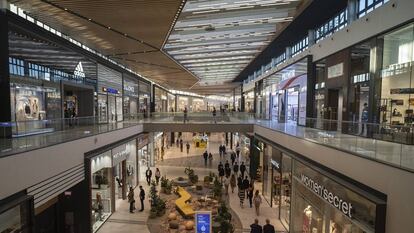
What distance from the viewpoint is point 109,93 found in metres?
20.5

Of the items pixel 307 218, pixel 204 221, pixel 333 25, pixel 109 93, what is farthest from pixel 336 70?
pixel 109 93

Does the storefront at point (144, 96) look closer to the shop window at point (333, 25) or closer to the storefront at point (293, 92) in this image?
the storefront at point (293, 92)

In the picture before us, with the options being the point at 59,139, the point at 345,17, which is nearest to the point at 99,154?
the point at 59,139

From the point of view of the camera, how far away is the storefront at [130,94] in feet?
82.2

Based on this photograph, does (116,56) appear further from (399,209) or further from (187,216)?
(399,209)

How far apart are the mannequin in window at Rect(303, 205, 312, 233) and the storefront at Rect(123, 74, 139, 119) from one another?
18037 millimetres

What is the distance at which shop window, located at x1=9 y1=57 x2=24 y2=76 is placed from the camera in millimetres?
10047

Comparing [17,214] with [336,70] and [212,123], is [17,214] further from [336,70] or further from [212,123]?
[212,123]

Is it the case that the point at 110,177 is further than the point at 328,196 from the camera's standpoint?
Yes

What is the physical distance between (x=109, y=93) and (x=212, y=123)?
7.66 m

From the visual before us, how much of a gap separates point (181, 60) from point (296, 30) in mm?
10252

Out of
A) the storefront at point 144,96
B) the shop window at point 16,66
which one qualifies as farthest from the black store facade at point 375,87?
the storefront at point 144,96

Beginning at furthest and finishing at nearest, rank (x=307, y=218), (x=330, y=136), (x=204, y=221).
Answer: (x=307, y=218)
(x=204, y=221)
(x=330, y=136)

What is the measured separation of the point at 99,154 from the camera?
10.3 metres
